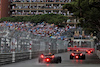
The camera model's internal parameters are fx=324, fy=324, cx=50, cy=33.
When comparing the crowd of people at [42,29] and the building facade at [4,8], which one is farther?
the building facade at [4,8]

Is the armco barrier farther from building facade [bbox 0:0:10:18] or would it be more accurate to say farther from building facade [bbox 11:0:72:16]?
building facade [bbox 11:0:72:16]

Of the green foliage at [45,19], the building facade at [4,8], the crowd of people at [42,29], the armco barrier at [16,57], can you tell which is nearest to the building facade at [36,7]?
the building facade at [4,8]

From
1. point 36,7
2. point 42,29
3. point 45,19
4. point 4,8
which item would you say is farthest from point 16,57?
point 36,7

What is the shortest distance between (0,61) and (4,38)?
1.95 metres

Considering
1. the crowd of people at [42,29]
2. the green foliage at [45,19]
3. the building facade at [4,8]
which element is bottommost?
the crowd of people at [42,29]

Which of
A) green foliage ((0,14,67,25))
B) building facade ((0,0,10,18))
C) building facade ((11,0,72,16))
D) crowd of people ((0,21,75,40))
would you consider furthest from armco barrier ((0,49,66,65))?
building facade ((11,0,72,16))

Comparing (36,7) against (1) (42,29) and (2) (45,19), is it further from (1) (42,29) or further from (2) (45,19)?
(1) (42,29)

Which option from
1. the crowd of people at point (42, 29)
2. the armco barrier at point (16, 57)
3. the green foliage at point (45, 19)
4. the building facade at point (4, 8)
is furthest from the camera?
the building facade at point (4, 8)

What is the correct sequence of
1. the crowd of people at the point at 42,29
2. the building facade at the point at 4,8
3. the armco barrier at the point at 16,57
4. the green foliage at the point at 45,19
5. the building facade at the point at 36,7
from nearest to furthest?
the armco barrier at the point at 16,57
the crowd of people at the point at 42,29
the green foliage at the point at 45,19
the building facade at the point at 4,8
the building facade at the point at 36,7

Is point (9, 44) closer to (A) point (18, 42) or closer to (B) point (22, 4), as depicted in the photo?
(A) point (18, 42)

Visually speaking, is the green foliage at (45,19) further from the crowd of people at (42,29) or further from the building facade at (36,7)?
the building facade at (36,7)

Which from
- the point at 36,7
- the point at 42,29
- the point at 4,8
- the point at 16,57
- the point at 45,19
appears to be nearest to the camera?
the point at 16,57

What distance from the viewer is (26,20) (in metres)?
129

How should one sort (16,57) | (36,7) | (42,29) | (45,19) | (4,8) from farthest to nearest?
(36,7) < (4,8) < (45,19) < (42,29) < (16,57)
